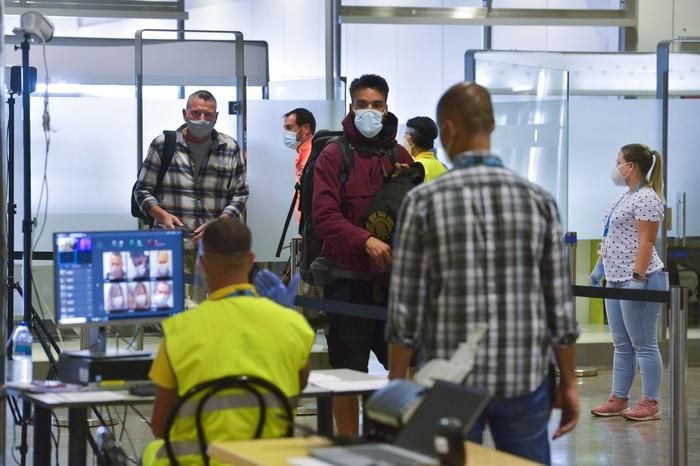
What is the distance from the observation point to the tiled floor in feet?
19.9

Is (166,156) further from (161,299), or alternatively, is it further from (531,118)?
(531,118)

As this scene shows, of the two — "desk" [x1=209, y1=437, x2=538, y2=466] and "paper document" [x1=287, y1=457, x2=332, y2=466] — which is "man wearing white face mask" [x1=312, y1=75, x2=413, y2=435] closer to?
"desk" [x1=209, y1=437, x2=538, y2=466]

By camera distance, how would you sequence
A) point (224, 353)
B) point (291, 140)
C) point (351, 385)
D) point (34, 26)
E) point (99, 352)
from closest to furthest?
point (224, 353) < point (351, 385) < point (99, 352) < point (34, 26) < point (291, 140)

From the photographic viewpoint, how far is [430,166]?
→ 6.44 meters

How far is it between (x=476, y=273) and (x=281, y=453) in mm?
626

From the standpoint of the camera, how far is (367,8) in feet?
34.1

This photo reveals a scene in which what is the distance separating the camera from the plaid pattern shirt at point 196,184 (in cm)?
668

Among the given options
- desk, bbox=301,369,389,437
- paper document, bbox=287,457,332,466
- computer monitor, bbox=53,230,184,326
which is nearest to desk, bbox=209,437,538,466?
paper document, bbox=287,457,332,466

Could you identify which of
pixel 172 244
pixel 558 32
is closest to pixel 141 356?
pixel 172 244

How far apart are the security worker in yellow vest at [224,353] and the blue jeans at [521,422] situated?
1.75 feet

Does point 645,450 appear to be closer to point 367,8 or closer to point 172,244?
point 172,244

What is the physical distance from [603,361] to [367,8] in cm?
327

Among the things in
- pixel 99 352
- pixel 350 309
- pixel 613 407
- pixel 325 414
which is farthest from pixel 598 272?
pixel 99 352

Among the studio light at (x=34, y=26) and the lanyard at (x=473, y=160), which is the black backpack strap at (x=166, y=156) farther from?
the lanyard at (x=473, y=160)
